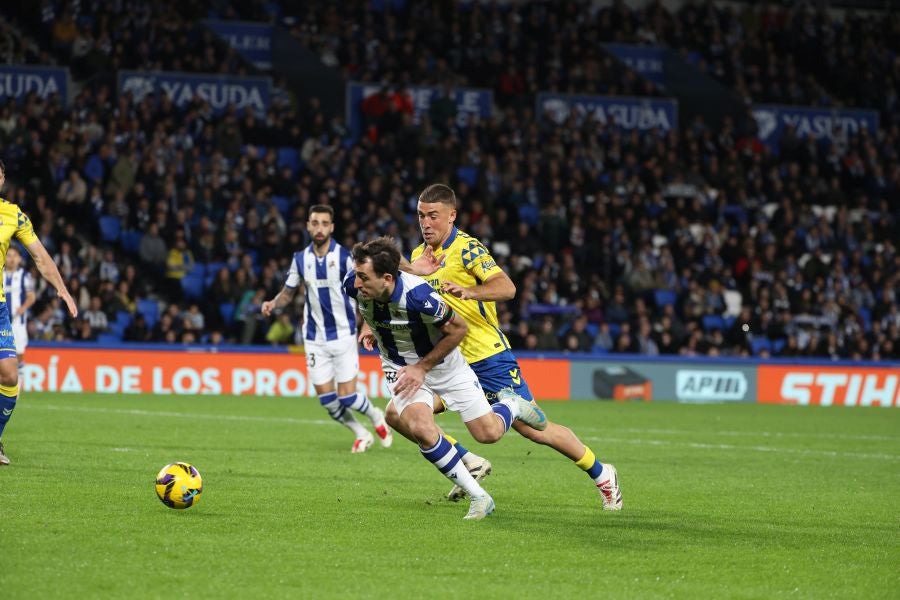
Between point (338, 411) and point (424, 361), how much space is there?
5.53 metres

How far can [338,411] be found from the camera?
44.5 feet

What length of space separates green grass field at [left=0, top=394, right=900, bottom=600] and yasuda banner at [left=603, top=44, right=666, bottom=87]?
21.4 m

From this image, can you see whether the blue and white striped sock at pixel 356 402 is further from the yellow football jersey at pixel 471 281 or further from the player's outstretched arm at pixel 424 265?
the player's outstretched arm at pixel 424 265

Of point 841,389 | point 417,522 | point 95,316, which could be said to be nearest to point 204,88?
point 95,316

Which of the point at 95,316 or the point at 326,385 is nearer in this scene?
the point at 326,385

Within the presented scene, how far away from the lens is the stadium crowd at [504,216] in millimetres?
23891

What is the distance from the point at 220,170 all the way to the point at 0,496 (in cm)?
1730

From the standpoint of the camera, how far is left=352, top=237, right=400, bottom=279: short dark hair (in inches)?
313

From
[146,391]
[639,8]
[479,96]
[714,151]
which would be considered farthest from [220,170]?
[639,8]

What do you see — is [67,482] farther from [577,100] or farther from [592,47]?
[592,47]

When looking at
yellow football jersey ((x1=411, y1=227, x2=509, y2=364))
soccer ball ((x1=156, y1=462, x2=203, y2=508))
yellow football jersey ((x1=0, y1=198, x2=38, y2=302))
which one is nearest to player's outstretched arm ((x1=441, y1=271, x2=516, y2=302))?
yellow football jersey ((x1=411, y1=227, x2=509, y2=364))

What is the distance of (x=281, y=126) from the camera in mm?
27781

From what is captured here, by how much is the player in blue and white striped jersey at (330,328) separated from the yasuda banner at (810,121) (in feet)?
76.3

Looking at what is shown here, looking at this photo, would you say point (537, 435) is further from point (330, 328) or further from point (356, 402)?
point (330, 328)
